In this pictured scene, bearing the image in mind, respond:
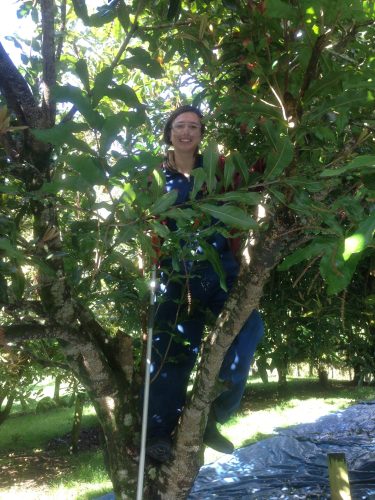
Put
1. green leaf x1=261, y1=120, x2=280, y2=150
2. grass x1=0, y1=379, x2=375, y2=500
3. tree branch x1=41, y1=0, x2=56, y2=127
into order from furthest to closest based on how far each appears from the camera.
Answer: grass x1=0, y1=379, x2=375, y2=500 → tree branch x1=41, y1=0, x2=56, y2=127 → green leaf x1=261, y1=120, x2=280, y2=150

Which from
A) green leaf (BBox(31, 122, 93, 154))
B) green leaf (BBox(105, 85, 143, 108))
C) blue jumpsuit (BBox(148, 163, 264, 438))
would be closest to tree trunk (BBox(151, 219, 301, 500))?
blue jumpsuit (BBox(148, 163, 264, 438))

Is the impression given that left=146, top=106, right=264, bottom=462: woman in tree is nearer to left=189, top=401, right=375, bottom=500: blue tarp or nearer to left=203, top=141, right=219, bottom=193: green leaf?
left=203, top=141, right=219, bottom=193: green leaf

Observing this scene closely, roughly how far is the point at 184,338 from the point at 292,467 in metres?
3.85

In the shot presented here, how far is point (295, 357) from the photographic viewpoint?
8.80ft

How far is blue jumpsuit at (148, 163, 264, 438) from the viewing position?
1.67 metres

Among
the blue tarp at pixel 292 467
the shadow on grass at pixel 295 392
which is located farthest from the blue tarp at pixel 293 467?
the shadow on grass at pixel 295 392

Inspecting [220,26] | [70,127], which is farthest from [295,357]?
[70,127]

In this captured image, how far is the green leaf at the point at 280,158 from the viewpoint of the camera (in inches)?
44.5

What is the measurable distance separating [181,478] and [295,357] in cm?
121

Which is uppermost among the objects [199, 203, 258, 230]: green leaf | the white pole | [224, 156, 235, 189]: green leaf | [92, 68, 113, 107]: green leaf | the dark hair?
the dark hair

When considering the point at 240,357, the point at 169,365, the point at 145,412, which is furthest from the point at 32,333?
the point at 240,357

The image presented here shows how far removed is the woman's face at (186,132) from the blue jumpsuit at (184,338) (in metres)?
0.15

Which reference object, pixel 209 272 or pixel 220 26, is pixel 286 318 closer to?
pixel 209 272

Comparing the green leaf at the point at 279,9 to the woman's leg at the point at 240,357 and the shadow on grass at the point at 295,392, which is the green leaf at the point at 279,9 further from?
the shadow on grass at the point at 295,392
